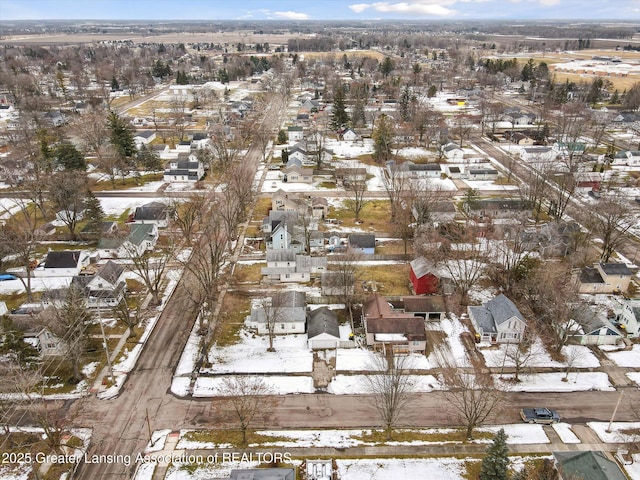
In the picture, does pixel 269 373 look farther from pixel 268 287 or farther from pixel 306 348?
pixel 268 287

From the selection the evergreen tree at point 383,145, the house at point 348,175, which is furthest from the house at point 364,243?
the evergreen tree at point 383,145

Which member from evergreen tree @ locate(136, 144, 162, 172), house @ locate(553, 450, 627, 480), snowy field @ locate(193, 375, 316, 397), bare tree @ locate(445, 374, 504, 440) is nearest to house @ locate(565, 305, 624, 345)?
bare tree @ locate(445, 374, 504, 440)

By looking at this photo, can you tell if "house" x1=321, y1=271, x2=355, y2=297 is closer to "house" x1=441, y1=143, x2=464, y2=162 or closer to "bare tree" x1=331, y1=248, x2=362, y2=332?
"bare tree" x1=331, y1=248, x2=362, y2=332

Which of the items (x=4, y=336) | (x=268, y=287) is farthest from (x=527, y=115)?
(x=4, y=336)

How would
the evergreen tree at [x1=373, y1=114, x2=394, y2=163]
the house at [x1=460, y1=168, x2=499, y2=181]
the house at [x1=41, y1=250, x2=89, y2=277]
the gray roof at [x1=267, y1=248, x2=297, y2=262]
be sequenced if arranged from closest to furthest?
the gray roof at [x1=267, y1=248, x2=297, y2=262] → the house at [x1=41, y1=250, x2=89, y2=277] → the house at [x1=460, y1=168, x2=499, y2=181] → the evergreen tree at [x1=373, y1=114, x2=394, y2=163]

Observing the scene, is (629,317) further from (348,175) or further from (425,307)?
(348,175)

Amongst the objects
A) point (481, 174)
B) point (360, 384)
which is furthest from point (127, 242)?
point (481, 174)
